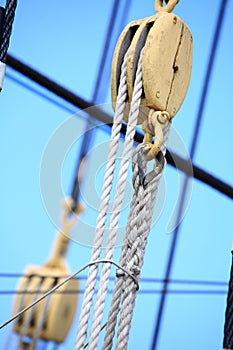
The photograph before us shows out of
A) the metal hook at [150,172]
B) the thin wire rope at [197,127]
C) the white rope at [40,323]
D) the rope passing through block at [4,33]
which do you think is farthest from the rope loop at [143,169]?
the white rope at [40,323]

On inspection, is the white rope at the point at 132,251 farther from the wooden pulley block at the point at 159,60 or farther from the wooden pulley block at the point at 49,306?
the wooden pulley block at the point at 49,306

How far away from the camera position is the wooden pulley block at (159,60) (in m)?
0.92

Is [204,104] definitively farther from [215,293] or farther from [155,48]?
[155,48]

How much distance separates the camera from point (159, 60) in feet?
3.04

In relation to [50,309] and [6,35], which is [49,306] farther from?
[6,35]

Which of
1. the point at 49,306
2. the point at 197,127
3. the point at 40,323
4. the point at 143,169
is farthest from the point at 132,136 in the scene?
the point at 197,127

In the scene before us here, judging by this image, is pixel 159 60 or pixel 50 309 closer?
pixel 159 60

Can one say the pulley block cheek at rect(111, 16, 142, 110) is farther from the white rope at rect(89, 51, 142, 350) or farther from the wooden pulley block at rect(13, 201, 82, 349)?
the wooden pulley block at rect(13, 201, 82, 349)

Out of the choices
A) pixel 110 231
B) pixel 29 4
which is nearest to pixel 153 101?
pixel 110 231

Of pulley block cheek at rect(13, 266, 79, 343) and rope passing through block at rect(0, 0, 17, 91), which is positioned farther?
pulley block cheek at rect(13, 266, 79, 343)

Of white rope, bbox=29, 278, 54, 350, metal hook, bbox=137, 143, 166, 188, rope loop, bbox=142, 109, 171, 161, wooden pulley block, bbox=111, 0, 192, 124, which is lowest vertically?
metal hook, bbox=137, 143, 166, 188

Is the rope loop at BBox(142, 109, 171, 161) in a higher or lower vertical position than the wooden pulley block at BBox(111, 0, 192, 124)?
lower

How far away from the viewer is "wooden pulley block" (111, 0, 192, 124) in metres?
0.92

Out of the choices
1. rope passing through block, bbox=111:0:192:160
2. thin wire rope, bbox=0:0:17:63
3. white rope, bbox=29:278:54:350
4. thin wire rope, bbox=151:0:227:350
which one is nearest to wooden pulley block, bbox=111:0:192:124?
rope passing through block, bbox=111:0:192:160
